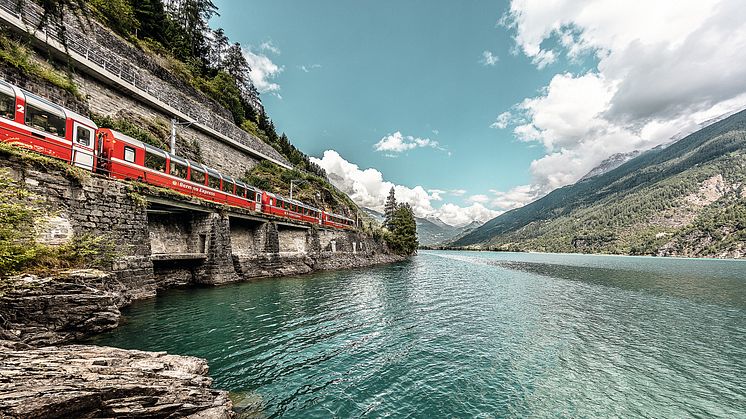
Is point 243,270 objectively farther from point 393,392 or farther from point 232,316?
point 393,392

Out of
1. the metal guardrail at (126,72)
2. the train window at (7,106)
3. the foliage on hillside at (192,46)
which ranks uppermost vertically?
the foliage on hillside at (192,46)

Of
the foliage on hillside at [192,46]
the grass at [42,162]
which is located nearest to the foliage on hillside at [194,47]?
the foliage on hillside at [192,46]

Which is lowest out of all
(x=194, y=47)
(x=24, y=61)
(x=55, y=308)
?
(x=55, y=308)

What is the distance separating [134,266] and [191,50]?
176 ft

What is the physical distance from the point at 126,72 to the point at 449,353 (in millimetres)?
37854

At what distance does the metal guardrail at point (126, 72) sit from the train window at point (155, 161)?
6.79 m

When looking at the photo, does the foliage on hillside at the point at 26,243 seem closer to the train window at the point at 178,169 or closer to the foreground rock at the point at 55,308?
the foreground rock at the point at 55,308

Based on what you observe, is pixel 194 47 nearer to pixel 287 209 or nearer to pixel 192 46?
pixel 192 46

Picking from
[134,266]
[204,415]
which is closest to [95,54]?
[134,266]

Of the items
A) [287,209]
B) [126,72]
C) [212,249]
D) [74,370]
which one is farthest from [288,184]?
[74,370]

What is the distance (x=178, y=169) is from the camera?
2048 centimetres

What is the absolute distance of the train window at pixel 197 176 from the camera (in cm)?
2162

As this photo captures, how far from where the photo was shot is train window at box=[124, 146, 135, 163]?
56.0 feet

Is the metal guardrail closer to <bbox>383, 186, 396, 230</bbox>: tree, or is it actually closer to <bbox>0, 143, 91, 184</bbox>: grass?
<bbox>0, 143, 91, 184</bbox>: grass
